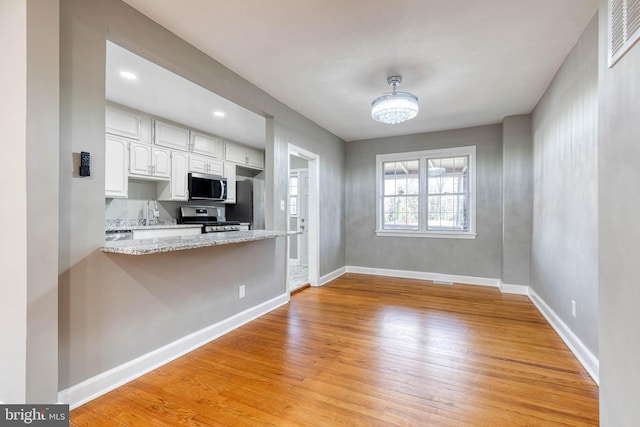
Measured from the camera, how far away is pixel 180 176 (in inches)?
183

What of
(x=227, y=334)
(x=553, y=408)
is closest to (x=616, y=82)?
(x=553, y=408)

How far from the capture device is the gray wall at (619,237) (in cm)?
115

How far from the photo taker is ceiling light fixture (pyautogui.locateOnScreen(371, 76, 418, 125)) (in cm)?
293

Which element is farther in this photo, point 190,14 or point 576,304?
point 576,304

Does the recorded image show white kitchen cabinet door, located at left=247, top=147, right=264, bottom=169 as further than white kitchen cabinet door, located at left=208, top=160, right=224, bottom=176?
Yes

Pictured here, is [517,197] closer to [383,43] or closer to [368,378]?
[383,43]

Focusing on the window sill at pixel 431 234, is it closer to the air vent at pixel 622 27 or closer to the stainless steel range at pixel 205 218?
the stainless steel range at pixel 205 218

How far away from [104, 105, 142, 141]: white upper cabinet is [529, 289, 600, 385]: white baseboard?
5.15 metres

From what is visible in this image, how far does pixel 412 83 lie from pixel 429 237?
281cm

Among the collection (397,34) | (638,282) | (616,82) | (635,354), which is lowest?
(635,354)

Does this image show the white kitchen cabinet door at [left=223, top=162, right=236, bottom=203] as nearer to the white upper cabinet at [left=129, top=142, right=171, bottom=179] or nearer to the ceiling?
the white upper cabinet at [left=129, top=142, right=171, bottom=179]

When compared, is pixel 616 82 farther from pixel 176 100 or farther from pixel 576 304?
pixel 176 100

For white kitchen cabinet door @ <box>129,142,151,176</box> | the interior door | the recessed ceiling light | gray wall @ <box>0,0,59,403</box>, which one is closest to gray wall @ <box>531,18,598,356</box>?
gray wall @ <box>0,0,59,403</box>

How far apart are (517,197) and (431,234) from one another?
1386 mm
